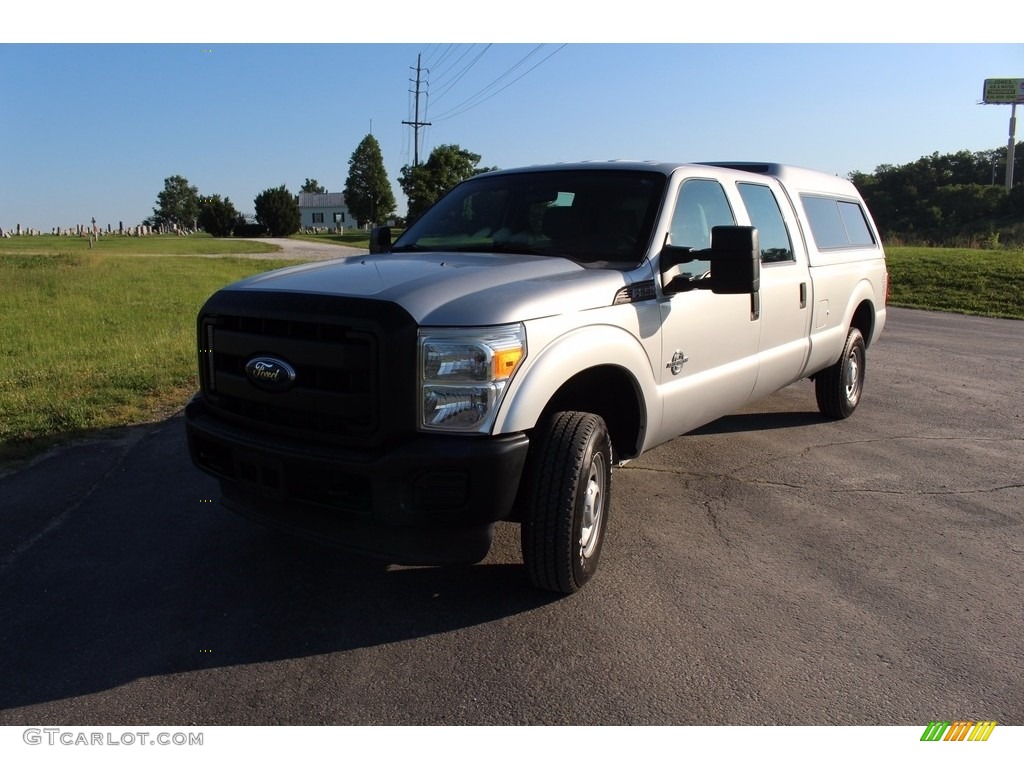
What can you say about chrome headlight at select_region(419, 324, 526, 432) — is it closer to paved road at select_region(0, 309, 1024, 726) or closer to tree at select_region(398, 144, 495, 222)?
paved road at select_region(0, 309, 1024, 726)

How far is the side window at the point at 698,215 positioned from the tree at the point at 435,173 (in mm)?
49107

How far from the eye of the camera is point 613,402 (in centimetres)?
414

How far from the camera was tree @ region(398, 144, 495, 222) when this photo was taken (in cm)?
5334

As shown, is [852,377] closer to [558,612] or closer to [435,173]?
[558,612]

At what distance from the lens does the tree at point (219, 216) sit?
78812mm

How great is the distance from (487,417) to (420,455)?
0.98 feet

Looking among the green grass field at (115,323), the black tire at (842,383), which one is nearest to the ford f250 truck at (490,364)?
the black tire at (842,383)

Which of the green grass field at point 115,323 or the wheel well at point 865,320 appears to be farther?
the wheel well at point 865,320

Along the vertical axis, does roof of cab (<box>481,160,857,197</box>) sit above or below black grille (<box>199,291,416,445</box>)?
above

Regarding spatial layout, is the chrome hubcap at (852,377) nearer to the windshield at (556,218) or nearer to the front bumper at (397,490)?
the windshield at (556,218)

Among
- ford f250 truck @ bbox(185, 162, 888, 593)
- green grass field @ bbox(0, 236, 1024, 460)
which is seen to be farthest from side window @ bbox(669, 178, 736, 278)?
green grass field @ bbox(0, 236, 1024, 460)


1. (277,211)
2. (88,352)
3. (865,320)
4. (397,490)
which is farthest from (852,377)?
(277,211)
